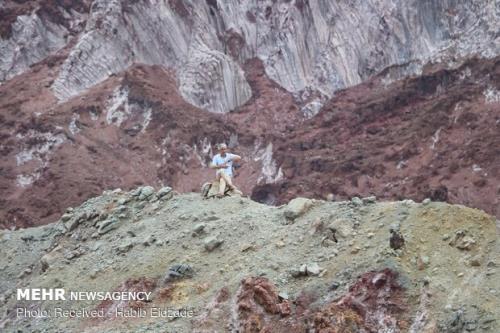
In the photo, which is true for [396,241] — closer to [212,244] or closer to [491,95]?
[212,244]

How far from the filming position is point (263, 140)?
4519cm

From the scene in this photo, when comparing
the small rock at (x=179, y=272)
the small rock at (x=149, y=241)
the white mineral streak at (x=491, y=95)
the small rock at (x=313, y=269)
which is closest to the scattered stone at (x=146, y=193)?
the small rock at (x=149, y=241)

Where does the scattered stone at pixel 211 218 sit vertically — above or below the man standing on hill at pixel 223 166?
below

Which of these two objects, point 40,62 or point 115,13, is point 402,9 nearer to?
point 115,13

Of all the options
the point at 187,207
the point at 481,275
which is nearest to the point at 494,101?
the point at 187,207

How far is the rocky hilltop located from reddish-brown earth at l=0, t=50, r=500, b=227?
1835 cm

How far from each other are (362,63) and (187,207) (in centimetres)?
3790

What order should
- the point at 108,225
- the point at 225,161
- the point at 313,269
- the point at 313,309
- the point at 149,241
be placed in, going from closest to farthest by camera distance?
the point at 313,309 → the point at 313,269 → the point at 149,241 → the point at 225,161 → the point at 108,225

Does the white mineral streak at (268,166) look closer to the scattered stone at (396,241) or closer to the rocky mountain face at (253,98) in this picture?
the rocky mountain face at (253,98)

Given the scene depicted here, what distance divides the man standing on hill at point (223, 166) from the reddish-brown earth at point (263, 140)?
17.0 meters

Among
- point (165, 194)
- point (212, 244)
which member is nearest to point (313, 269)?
point (212, 244)

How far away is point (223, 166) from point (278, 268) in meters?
4.39

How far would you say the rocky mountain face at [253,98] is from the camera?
36.5 meters

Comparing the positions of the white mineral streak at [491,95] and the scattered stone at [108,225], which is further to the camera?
the white mineral streak at [491,95]
